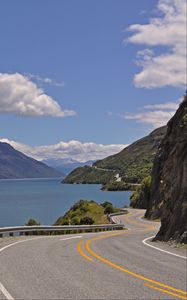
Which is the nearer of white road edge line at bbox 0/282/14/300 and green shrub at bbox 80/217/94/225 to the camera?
white road edge line at bbox 0/282/14/300

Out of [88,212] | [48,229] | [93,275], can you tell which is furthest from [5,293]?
[88,212]

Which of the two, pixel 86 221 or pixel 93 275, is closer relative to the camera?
pixel 93 275

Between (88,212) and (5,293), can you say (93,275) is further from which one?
(88,212)

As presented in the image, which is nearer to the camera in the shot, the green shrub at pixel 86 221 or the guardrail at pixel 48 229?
the guardrail at pixel 48 229

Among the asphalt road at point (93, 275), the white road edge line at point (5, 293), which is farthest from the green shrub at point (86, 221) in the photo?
the white road edge line at point (5, 293)

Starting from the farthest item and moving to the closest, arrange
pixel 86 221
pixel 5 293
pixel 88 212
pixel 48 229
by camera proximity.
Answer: pixel 88 212 → pixel 86 221 → pixel 48 229 → pixel 5 293

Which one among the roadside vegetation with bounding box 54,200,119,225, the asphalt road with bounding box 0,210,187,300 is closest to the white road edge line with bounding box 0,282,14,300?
the asphalt road with bounding box 0,210,187,300

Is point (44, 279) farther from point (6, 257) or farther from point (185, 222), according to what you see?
point (185, 222)

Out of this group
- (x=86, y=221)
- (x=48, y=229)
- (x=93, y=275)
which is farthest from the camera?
(x=86, y=221)

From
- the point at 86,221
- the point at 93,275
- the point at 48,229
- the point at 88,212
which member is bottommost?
the point at 86,221

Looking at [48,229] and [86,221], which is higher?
[48,229]

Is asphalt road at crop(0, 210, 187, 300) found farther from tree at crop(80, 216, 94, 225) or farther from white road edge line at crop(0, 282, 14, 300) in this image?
tree at crop(80, 216, 94, 225)

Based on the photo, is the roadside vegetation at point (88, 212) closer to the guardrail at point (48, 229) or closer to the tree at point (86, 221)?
the tree at point (86, 221)

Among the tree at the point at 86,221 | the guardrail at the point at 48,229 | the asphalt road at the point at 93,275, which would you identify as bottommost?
the tree at the point at 86,221
